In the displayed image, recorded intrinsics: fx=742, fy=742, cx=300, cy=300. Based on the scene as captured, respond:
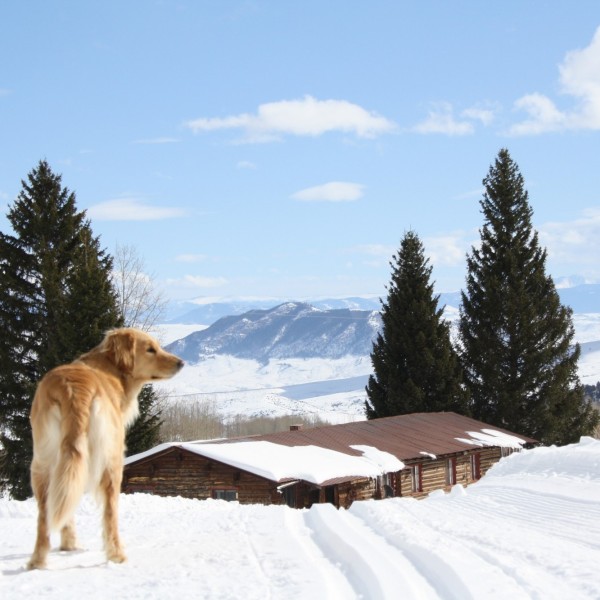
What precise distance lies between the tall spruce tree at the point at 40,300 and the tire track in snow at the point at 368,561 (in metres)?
22.7

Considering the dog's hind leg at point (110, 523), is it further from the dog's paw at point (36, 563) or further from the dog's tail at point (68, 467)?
the dog's paw at point (36, 563)

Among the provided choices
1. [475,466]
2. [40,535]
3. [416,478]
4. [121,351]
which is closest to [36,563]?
[40,535]

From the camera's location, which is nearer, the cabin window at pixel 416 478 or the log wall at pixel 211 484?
the log wall at pixel 211 484

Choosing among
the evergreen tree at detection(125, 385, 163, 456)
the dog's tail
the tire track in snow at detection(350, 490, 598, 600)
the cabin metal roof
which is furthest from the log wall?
the dog's tail

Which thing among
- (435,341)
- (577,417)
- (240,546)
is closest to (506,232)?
(435,341)

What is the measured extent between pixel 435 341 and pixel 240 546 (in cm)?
4040

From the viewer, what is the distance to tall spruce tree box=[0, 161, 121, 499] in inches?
1128

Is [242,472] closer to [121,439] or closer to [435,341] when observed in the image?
[121,439]

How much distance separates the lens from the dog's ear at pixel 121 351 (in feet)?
19.4

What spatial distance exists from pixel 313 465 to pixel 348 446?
4671 millimetres

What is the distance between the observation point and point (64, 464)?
4.80m

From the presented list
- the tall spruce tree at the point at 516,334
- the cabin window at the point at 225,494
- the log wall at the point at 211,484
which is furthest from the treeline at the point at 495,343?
the cabin window at the point at 225,494

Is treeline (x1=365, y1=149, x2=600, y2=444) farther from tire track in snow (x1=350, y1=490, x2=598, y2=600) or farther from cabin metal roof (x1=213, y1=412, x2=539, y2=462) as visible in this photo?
tire track in snow (x1=350, y1=490, x2=598, y2=600)

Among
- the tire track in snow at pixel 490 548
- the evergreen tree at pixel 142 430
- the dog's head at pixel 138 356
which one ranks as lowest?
the evergreen tree at pixel 142 430
